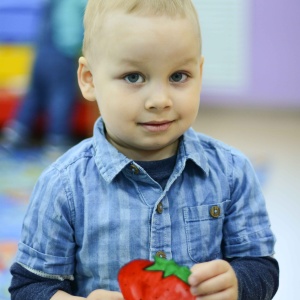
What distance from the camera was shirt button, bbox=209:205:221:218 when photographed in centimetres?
100

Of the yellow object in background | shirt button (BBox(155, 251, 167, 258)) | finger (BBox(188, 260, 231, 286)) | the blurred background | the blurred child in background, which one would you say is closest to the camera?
finger (BBox(188, 260, 231, 286))

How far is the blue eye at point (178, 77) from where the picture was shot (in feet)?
3.08

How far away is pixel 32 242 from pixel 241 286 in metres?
0.30

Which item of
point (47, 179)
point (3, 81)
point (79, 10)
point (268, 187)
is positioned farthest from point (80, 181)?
point (3, 81)

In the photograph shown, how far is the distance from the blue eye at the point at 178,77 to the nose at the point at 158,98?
26mm

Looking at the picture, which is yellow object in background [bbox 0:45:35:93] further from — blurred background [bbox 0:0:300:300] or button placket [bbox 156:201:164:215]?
button placket [bbox 156:201:164:215]

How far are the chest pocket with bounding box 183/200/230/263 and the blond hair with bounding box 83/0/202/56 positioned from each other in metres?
0.25

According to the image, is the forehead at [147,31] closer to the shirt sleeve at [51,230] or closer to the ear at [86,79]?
the ear at [86,79]

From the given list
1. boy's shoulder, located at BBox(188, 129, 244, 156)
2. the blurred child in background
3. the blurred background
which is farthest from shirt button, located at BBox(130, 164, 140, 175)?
the blurred background

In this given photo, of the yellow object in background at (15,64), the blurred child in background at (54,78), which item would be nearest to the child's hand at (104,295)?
the blurred child in background at (54,78)

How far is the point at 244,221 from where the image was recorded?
1.02 metres

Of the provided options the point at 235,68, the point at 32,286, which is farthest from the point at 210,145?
the point at 235,68

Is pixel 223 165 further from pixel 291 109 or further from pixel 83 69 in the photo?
pixel 291 109

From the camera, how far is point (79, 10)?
2.85 metres
